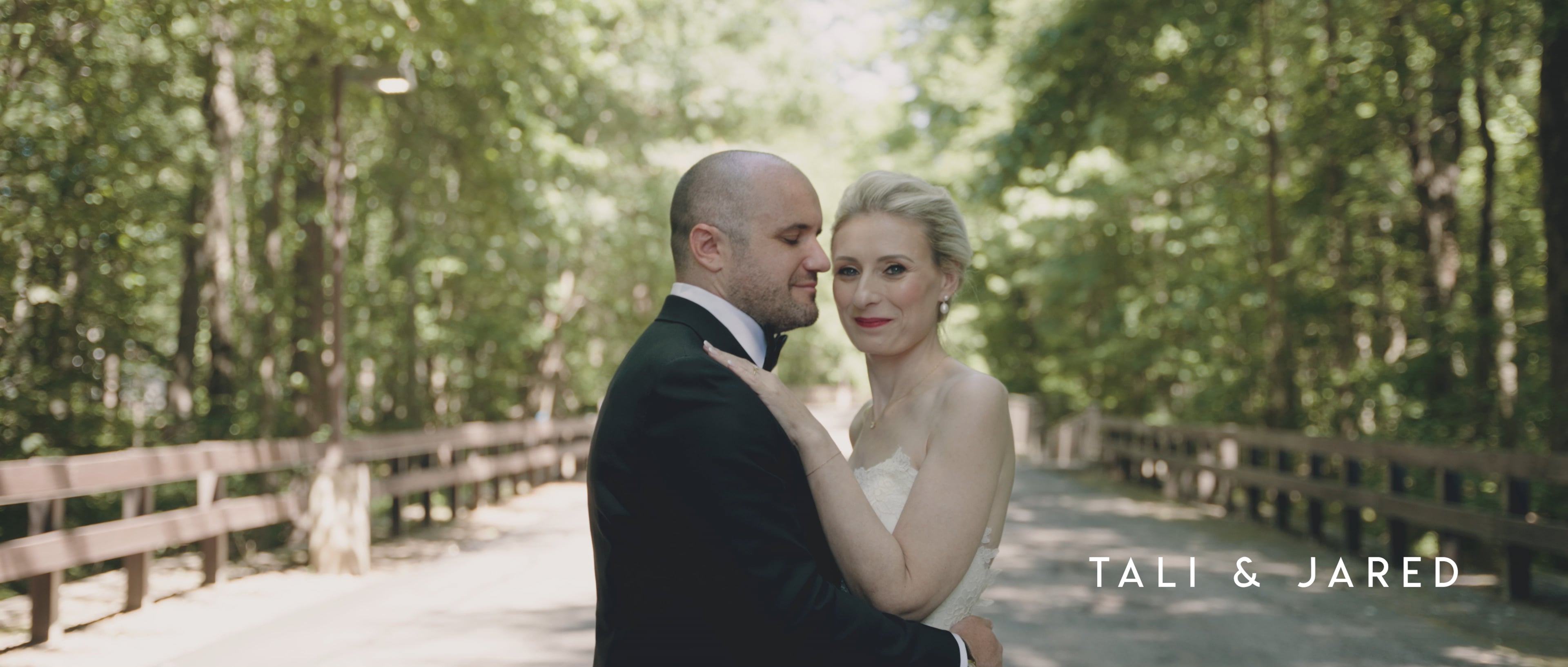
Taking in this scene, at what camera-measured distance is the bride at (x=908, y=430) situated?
2680 mm

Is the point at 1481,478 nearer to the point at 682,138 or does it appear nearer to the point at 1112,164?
the point at 1112,164

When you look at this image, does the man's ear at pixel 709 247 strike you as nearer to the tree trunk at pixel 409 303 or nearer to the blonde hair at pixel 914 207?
the blonde hair at pixel 914 207

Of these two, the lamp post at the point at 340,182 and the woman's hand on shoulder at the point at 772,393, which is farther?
the lamp post at the point at 340,182

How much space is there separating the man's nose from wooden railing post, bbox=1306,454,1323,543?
12.1m

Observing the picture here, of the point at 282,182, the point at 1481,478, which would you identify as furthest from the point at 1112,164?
the point at 282,182

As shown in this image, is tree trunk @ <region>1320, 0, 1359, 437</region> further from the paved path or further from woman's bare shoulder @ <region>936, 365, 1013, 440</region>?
woman's bare shoulder @ <region>936, 365, 1013, 440</region>

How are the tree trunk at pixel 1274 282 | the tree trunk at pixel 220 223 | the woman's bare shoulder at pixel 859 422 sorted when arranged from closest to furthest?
the woman's bare shoulder at pixel 859 422 → the tree trunk at pixel 220 223 → the tree trunk at pixel 1274 282

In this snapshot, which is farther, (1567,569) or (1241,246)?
(1241,246)

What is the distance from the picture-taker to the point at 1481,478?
1340 centimetres

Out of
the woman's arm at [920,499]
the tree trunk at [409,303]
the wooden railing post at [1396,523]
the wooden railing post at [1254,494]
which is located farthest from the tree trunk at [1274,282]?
the woman's arm at [920,499]

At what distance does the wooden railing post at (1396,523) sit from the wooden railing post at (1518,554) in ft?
6.31

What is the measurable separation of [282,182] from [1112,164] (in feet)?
44.6

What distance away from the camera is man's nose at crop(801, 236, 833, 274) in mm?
2744

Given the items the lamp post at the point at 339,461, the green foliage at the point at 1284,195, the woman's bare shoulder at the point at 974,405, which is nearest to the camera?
the woman's bare shoulder at the point at 974,405
